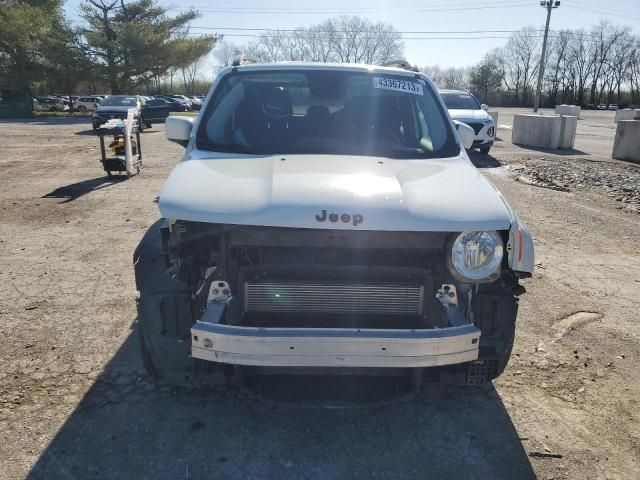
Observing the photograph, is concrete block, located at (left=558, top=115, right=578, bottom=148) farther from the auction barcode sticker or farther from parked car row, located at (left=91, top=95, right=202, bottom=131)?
the auction barcode sticker

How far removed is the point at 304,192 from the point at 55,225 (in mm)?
5771

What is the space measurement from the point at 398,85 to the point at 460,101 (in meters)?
12.6

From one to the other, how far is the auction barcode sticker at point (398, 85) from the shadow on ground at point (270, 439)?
2272 millimetres

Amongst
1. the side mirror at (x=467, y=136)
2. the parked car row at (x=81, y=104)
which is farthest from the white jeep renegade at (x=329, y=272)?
the parked car row at (x=81, y=104)

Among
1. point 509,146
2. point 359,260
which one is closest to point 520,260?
point 359,260

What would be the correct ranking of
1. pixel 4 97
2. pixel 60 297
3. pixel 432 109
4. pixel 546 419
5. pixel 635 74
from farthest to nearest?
1. pixel 635 74
2. pixel 4 97
3. pixel 60 297
4. pixel 432 109
5. pixel 546 419

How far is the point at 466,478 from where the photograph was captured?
2510 millimetres

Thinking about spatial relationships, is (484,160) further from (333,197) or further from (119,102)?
(119,102)

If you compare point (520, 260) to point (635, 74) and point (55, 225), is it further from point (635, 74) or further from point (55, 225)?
point (635, 74)

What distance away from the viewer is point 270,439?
9.05 ft

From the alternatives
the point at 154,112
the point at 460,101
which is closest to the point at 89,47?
the point at 154,112

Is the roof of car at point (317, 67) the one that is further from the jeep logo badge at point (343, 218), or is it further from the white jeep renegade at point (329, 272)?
the jeep logo badge at point (343, 218)

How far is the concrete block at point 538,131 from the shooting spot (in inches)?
643

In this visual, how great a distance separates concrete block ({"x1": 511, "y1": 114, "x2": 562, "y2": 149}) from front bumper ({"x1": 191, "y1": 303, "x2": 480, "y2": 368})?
52.5 ft
